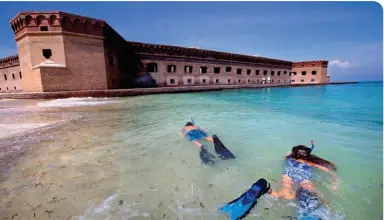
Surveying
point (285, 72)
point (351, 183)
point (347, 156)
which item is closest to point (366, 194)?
point (351, 183)

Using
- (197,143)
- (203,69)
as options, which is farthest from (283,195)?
(203,69)

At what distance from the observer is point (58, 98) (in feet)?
43.2

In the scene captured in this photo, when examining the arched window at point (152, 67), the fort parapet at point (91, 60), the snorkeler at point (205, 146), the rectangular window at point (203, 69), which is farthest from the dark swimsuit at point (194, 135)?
the rectangular window at point (203, 69)

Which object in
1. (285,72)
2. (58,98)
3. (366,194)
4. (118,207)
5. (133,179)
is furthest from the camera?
(285,72)

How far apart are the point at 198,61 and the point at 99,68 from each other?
44.2 ft

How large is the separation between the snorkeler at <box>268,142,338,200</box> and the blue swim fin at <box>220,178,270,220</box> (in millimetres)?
248

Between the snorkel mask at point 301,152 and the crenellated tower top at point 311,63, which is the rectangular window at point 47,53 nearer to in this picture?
the snorkel mask at point 301,152

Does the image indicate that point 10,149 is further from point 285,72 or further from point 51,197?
point 285,72

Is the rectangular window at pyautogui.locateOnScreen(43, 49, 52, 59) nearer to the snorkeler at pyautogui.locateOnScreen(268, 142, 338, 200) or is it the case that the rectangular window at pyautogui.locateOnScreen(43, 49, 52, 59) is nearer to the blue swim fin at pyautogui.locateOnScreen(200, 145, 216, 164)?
the blue swim fin at pyautogui.locateOnScreen(200, 145, 216, 164)

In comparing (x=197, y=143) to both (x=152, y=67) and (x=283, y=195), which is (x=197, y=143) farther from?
(x=152, y=67)

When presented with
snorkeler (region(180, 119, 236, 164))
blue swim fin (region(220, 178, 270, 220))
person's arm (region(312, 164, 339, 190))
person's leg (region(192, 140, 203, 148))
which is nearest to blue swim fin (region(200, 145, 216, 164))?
snorkeler (region(180, 119, 236, 164))

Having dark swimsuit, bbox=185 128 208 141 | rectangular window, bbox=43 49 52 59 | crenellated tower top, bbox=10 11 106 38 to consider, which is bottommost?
dark swimsuit, bbox=185 128 208 141

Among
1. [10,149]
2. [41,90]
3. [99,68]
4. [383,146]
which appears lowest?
[383,146]

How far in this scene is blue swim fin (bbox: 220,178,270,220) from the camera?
6.84ft
